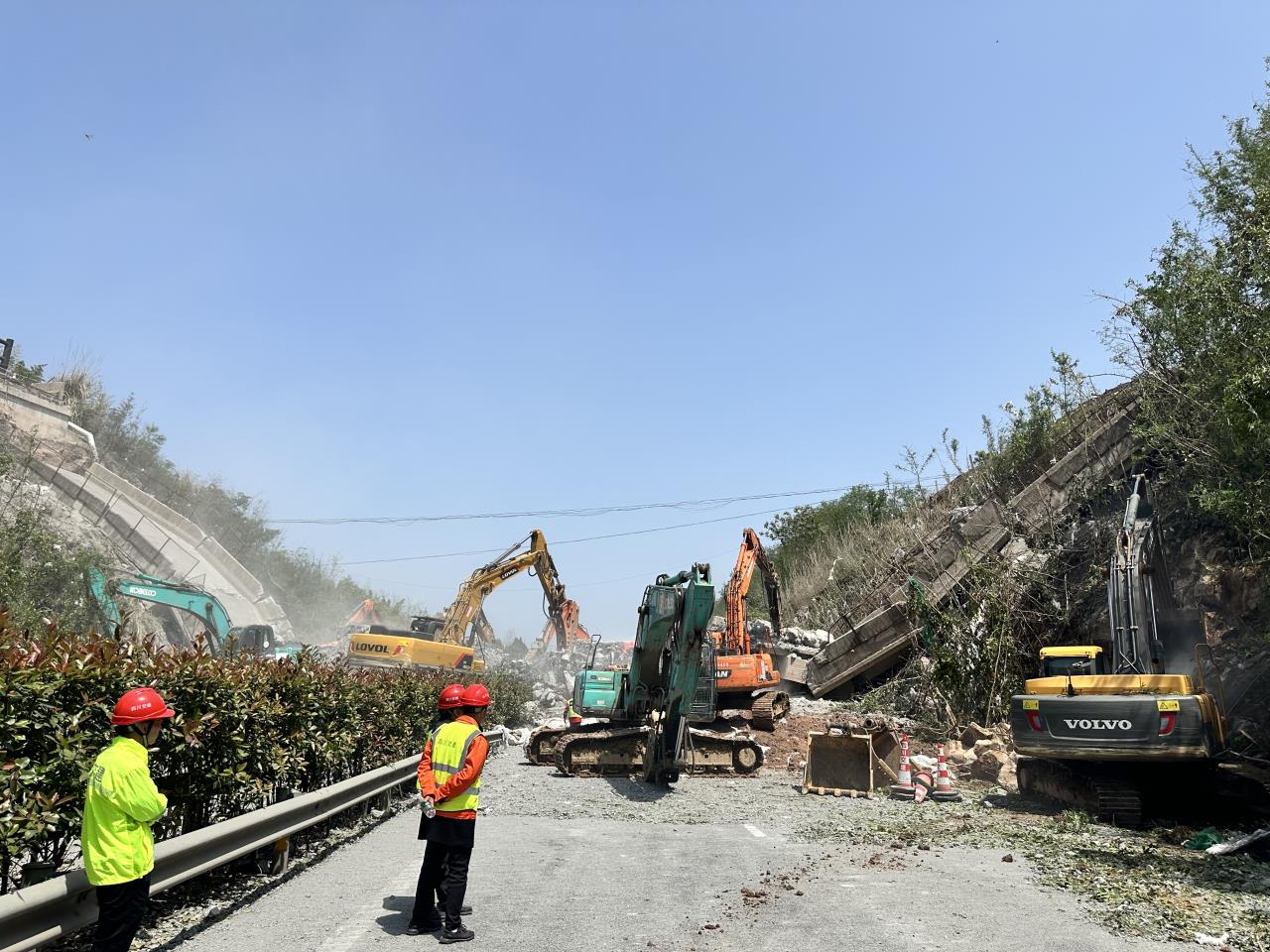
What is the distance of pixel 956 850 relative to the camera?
30.5ft

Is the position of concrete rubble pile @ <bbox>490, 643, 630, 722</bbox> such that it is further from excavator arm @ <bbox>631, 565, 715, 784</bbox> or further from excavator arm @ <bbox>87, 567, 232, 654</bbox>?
Result: excavator arm @ <bbox>631, 565, 715, 784</bbox>

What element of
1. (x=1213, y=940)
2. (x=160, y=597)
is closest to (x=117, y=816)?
(x=1213, y=940)

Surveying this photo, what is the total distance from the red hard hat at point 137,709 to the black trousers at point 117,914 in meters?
0.80

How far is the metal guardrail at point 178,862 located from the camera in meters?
4.36

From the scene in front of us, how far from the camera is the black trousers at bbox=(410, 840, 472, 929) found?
602cm

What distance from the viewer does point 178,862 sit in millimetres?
5836

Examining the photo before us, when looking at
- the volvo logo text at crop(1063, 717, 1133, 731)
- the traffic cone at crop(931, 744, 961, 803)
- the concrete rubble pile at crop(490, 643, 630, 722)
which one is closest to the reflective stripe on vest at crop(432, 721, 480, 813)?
the volvo logo text at crop(1063, 717, 1133, 731)

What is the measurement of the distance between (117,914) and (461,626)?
26171 millimetres

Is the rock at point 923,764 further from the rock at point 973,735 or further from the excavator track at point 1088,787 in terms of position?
the rock at point 973,735

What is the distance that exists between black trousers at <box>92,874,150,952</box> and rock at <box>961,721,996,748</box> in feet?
50.0

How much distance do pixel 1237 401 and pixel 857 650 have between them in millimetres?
13211

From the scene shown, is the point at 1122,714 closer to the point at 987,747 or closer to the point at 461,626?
the point at 987,747

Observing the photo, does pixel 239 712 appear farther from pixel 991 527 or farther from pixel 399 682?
pixel 991 527

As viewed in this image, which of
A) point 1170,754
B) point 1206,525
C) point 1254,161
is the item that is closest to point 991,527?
point 1206,525
